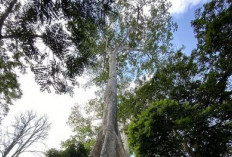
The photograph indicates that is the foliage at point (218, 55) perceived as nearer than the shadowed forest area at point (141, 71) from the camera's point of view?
No

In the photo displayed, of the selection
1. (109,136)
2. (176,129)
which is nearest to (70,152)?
(176,129)

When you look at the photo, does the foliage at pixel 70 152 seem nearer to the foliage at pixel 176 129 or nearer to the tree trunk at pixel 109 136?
the foliage at pixel 176 129

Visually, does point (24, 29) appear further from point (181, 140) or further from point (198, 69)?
point (198, 69)

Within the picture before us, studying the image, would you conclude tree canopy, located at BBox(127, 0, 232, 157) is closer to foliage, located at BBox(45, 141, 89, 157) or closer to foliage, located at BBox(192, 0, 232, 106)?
foliage, located at BBox(192, 0, 232, 106)

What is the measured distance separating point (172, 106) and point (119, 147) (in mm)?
3026

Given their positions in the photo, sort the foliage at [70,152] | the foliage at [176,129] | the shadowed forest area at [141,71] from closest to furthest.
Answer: the shadowed forest area at [141,71], the foliage at [176,129], the foliage at [70,152]

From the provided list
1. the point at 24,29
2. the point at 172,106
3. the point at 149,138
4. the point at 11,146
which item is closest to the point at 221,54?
the point at 172,106

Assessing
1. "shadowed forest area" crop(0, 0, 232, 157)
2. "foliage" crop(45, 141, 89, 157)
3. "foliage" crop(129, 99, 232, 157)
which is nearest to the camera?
"shadowed forest area" crop(0, 0, 232, 157)

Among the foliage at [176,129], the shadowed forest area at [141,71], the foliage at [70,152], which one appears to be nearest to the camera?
the shadowed forest area at [141,71]

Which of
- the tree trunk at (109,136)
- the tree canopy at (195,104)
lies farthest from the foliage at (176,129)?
the tree trunk at (109,136)

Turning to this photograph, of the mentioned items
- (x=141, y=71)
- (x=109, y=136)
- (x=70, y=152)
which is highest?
(x=141, y=71)

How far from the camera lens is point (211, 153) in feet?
21.7

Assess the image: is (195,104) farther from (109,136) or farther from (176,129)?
(109,136)

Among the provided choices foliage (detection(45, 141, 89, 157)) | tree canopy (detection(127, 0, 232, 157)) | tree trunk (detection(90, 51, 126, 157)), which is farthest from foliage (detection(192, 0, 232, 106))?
foliage (detection(45, 141, 89, 157))
